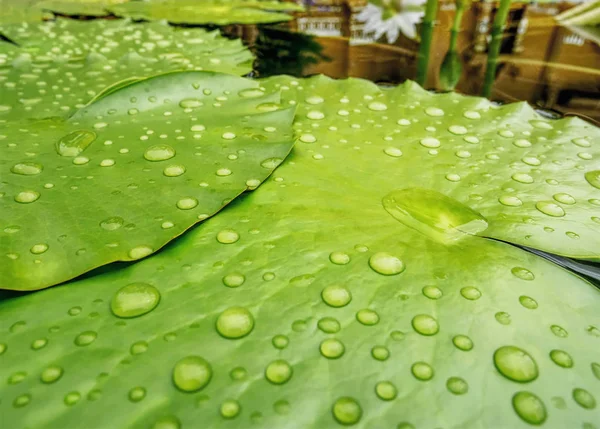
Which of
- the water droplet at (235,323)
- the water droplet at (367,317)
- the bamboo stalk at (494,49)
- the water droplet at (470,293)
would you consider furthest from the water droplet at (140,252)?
the bamboo stalk at (494,49)

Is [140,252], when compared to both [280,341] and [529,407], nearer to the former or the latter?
[280,341]

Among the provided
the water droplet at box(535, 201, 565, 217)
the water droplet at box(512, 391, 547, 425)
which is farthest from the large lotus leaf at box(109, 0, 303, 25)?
the water droplet at box(512, 391, 547, 425)

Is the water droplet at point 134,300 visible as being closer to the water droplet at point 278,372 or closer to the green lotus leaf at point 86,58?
the water droplet at point 278,372

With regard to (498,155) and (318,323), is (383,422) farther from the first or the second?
(498,155)

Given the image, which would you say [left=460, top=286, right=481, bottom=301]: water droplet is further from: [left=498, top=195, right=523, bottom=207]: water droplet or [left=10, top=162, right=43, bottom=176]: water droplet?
[left=10, top=162, right=43, bottom=176]: water droplet

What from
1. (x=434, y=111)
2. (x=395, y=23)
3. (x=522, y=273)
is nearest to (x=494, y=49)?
(x=395, y=23)

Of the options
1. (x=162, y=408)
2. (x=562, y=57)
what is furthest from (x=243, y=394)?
(x=562, y=57)
